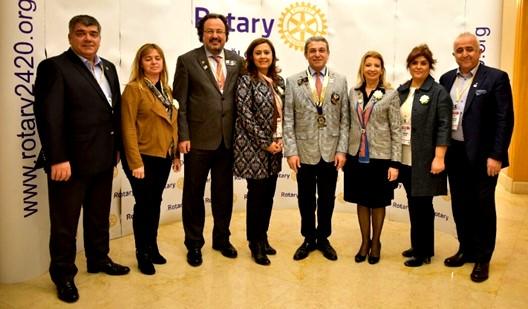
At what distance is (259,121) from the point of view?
11.0ft

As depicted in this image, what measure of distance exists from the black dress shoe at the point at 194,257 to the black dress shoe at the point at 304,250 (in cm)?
66

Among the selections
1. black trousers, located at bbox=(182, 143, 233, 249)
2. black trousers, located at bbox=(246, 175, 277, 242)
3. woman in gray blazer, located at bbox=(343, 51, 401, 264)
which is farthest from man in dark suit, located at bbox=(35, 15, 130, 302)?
woman in gray blazer, located at bbox=(343, 51, 401, 264)

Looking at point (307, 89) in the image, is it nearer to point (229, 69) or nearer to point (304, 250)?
point (229, 69)

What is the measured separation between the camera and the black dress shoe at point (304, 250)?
3.62 m

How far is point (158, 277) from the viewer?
3.28 m

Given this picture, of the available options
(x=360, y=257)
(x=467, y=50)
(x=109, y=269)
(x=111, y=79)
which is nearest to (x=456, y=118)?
(x=467, y=50)

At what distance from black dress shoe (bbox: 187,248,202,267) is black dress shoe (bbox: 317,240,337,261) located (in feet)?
2.83

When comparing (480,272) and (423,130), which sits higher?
(423,130)

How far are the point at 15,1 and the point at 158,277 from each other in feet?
6.07

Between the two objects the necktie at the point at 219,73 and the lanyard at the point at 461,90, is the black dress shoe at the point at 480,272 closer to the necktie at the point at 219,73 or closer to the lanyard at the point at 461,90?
the lanyard at the point at 461,90

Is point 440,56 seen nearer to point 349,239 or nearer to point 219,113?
point 349,239

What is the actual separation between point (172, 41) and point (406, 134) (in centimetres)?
214

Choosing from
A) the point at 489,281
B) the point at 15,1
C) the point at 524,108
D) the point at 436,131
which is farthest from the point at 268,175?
the point at 524,108

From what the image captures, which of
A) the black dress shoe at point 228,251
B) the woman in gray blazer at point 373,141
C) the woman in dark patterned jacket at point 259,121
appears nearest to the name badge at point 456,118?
the woman in gray blazer at point 373,141
